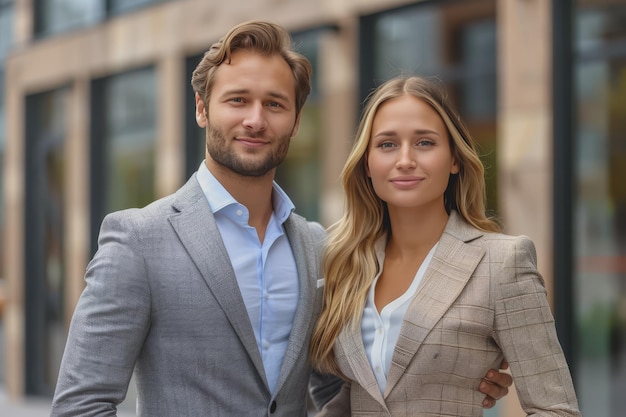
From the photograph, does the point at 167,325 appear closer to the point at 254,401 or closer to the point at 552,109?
the point at 254,401

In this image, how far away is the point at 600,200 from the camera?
23.7 ft

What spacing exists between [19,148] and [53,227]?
1.34m

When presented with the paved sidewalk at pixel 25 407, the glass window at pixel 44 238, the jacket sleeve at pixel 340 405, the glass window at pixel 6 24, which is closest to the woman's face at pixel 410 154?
the jacket sleeve at pixel 340 405

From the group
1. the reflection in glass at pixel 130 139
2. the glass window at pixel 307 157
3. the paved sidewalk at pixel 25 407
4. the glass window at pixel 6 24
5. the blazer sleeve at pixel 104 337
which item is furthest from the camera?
the glass window at pixel 6 24

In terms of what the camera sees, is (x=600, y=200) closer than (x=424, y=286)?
No

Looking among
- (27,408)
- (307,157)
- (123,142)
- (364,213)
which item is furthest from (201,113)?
(27,408)

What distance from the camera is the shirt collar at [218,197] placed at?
10.4 ft

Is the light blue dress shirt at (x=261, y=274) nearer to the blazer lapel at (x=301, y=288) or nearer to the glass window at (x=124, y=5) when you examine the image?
the blazer lapel at (x=301, y=288)

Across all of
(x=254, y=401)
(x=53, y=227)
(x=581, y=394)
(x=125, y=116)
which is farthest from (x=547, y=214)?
(x=53, y=227)

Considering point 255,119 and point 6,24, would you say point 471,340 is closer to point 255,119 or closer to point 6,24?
point 255,119

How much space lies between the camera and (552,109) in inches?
282

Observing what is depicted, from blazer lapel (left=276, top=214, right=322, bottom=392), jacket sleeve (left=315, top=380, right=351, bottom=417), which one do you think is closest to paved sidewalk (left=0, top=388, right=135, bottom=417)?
jacket sleeve (left=315, top=380, right=351, bottom=417)

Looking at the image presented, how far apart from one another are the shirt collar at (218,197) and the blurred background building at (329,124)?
0.73 metres

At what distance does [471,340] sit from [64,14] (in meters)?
11.0
